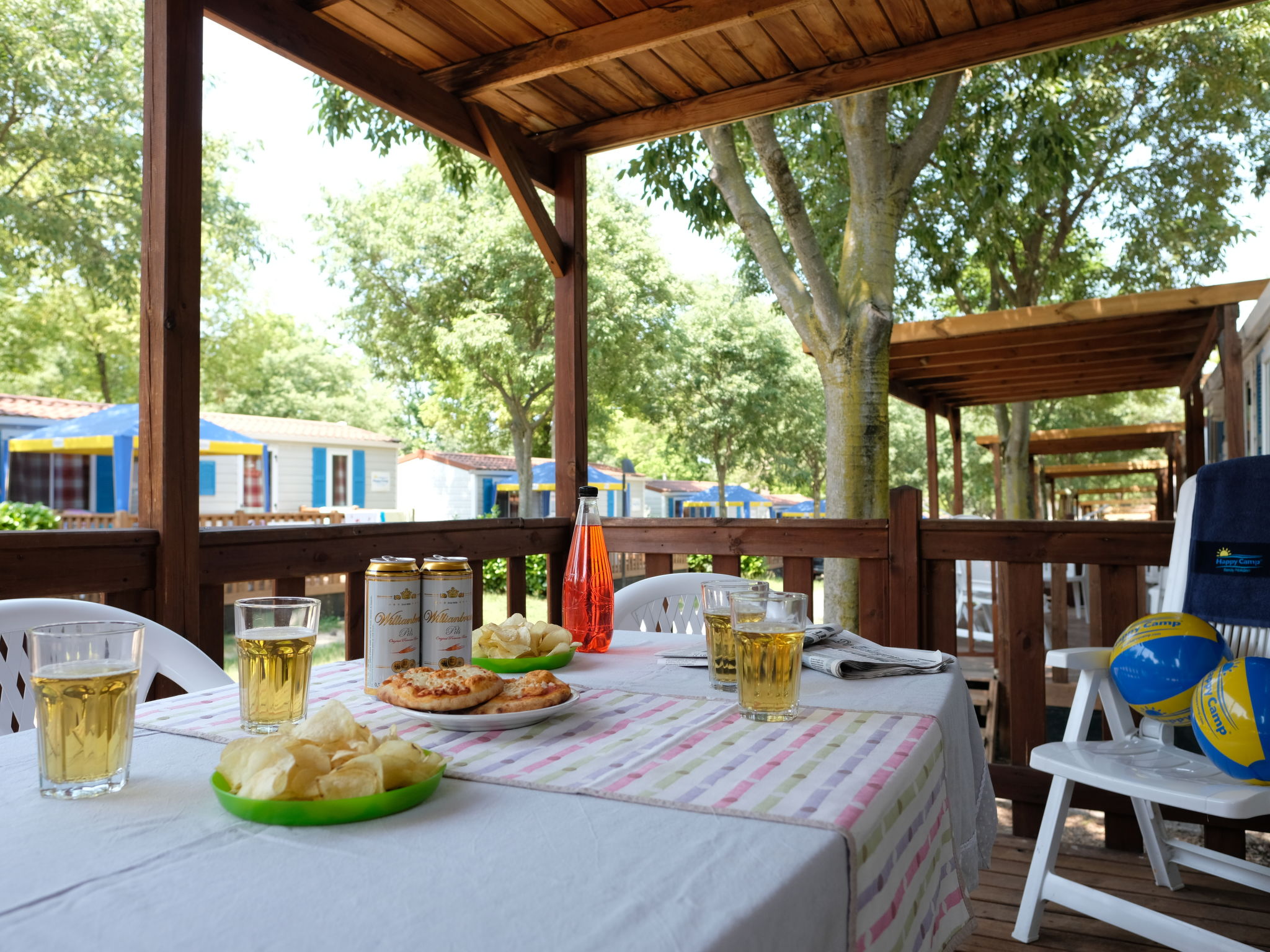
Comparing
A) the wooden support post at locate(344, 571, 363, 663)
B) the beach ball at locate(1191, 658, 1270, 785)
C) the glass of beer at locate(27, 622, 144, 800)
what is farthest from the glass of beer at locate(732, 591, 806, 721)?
the wooden support post at locate(344, 571, 363, 663)

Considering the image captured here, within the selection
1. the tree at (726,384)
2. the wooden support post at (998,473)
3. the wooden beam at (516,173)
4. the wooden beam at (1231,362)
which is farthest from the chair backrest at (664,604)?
the tree at (726,384)

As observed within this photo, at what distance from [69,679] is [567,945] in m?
0.53

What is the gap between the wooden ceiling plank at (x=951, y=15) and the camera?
275 centimetres

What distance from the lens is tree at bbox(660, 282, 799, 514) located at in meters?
18.5

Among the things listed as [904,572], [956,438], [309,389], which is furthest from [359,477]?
[904,572]

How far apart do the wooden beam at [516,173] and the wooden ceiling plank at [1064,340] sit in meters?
3.18

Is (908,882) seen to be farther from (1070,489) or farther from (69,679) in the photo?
(1070,489)

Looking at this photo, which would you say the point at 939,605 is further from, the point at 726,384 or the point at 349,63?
the point at 726,384

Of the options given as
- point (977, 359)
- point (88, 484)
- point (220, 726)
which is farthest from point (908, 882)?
point (88, 484)

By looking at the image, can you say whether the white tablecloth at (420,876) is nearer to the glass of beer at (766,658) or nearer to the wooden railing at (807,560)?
the glass of beer at (766,658)

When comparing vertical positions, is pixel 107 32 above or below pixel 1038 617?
above

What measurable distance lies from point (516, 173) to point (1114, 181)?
381 inches

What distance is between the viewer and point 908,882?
2.84 feet

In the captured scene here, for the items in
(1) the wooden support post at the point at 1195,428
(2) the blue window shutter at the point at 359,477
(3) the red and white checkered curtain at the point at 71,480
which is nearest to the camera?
(1) the wooden support post at the point at 1195,428
